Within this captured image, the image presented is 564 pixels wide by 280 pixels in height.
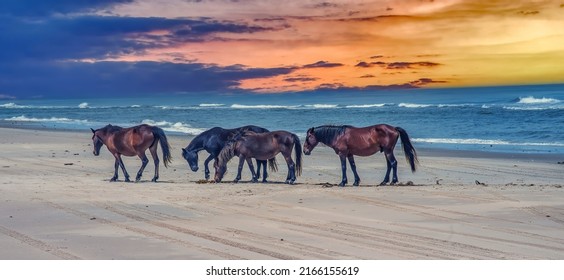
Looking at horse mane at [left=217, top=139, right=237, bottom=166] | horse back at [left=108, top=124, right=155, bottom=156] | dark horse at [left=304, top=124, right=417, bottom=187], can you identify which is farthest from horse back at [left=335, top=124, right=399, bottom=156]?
horse back at [left=108, top=124, right=155, bottom=156]

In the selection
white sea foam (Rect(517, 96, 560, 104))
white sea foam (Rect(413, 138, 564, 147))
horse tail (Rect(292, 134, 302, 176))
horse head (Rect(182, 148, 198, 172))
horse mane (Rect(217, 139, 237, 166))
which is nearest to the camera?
horse tail (Rect(292, 134, 302, 176))

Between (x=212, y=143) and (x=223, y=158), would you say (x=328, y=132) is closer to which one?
(x=223, y=158)

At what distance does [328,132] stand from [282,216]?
4.14 metres

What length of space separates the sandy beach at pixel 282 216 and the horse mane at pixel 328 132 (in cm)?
94

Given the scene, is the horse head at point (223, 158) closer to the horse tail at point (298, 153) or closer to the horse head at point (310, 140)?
the horse tail at point (298, 153)

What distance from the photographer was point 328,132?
1415 cm

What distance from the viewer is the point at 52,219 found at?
10.0 metres

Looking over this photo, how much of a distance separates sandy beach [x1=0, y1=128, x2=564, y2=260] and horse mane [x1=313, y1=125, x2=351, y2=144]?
94 cm

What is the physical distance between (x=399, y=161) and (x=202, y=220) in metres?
9.68

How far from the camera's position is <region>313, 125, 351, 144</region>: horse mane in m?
14.0

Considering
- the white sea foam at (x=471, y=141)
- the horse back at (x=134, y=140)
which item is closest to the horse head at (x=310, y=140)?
the horse back at (x=134, y=140)

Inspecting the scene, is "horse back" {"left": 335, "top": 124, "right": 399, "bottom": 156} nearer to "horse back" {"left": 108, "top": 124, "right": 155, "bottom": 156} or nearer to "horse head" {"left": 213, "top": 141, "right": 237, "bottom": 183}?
"horse head" {"left": 213, "top": 141, "right": 237, "bottom": 183}

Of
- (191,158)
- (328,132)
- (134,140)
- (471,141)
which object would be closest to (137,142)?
(134,140)

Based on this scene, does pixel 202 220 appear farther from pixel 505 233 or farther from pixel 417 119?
pixel 417 119
